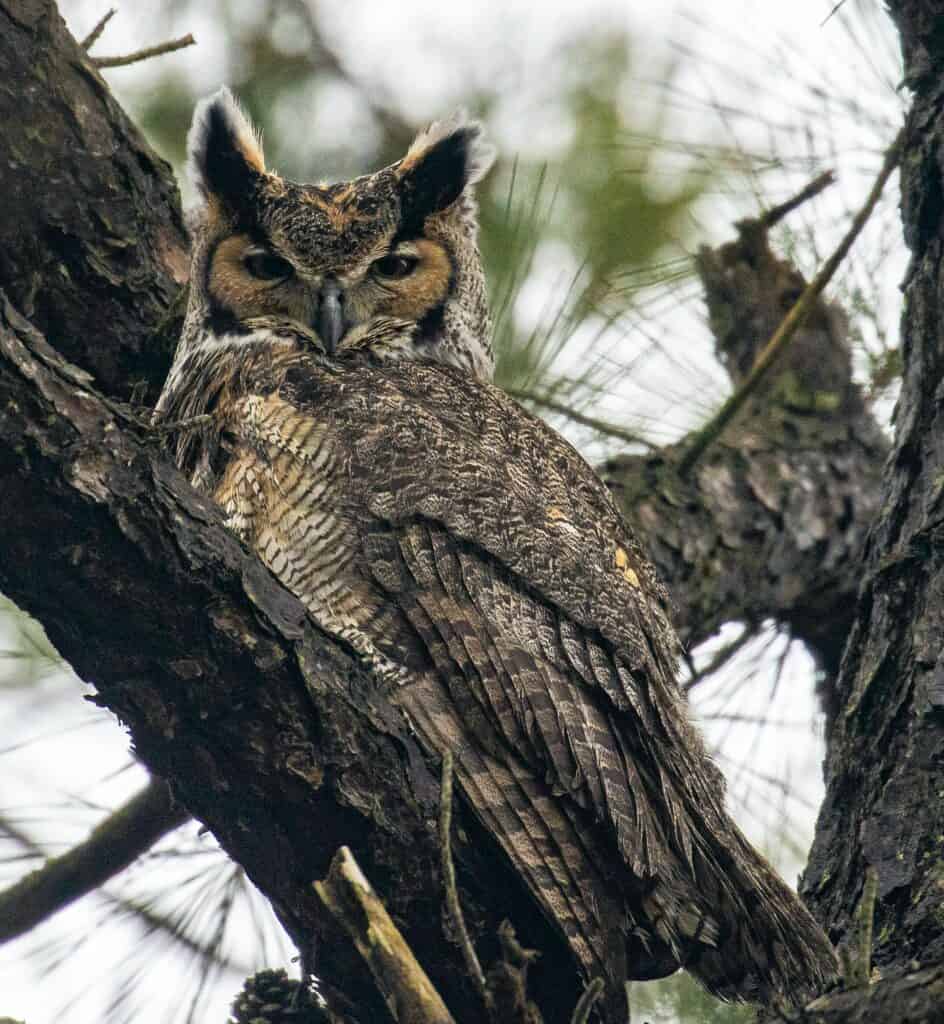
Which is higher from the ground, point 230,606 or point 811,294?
point 811,294

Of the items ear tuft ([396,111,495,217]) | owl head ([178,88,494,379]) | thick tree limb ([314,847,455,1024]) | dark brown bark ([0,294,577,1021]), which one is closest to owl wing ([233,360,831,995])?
dark brown bark ([0,294,577,1021])

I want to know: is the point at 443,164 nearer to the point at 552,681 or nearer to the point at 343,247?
the point at 343,247

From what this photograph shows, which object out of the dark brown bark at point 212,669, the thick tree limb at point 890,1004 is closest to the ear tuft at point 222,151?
the dark brown bark at point 212,669

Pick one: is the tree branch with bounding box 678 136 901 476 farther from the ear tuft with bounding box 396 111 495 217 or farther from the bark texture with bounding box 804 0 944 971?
the ear tuft with bounding box 396 111 495 217

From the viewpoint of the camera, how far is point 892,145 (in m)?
3.19

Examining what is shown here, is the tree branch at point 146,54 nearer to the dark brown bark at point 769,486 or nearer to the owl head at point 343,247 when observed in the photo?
the owl head at point 343,247

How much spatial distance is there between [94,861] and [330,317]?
3.70ft

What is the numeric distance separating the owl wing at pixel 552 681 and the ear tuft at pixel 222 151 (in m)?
0.61

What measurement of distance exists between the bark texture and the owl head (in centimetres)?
96

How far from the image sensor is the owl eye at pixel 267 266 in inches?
114

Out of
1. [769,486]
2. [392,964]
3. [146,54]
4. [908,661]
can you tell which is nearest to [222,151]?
[146,54]

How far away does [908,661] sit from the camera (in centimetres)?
236

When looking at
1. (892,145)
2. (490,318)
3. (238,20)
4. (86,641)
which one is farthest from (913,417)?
(238,20)

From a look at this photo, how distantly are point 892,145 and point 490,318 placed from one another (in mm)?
1004
